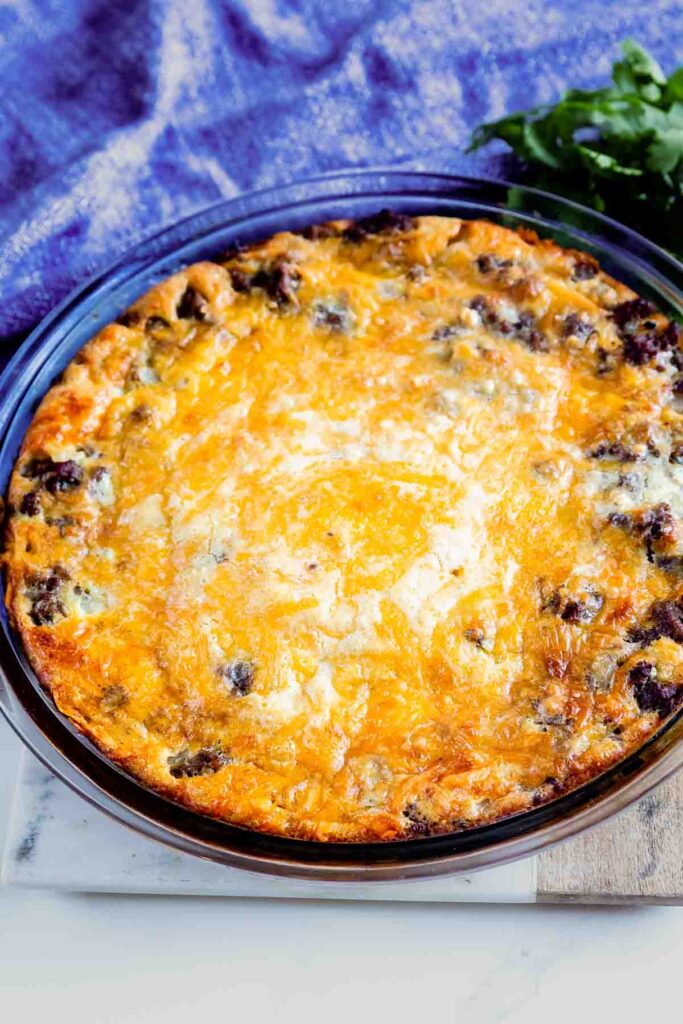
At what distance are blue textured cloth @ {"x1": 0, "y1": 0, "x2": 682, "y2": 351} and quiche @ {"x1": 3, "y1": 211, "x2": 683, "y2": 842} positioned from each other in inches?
23.4

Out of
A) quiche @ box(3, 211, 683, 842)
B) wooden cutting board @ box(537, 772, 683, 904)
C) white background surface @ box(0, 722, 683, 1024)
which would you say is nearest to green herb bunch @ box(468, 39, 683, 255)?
quiche @ box(3, 211, 683, 842)

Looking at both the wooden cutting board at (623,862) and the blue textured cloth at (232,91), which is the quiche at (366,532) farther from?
the blue textured cloth at (232,91)

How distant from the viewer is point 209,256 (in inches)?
158

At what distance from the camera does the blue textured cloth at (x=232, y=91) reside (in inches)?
167

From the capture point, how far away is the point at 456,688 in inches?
126

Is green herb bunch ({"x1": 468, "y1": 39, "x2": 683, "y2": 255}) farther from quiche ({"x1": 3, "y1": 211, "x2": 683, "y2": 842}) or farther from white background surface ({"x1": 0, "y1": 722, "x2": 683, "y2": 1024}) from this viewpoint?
white background surface ({"x1": 0, "y1": 722, "x2": 683, "y2": 1024})

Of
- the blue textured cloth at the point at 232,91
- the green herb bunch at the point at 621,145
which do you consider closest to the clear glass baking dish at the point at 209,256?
the green herb bunch at the point at 621,145

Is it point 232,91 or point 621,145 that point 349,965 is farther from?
point 232,91

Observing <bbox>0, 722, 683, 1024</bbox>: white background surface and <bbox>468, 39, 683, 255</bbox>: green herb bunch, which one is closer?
<bbox>0, 722, 683, 1024</bbox>: white background surface

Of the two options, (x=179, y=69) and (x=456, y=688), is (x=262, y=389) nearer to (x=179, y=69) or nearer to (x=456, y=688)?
(x=456, y=688)

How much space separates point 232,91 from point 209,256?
818 millimetres

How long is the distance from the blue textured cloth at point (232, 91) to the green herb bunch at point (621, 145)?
0.92 ft

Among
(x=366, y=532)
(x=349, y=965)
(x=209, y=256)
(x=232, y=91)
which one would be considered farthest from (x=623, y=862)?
(x=232, y=91)

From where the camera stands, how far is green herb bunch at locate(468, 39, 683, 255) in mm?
4059
